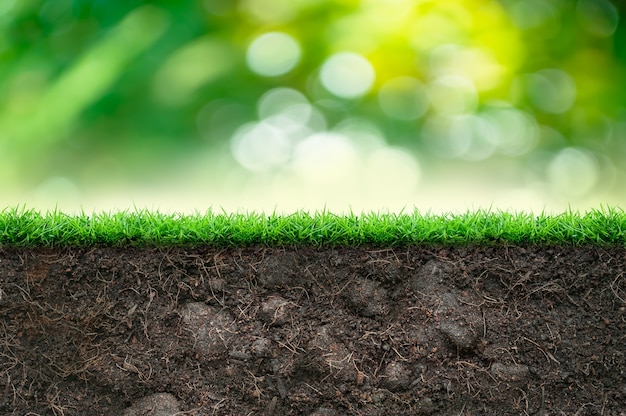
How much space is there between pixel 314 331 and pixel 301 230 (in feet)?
1.39

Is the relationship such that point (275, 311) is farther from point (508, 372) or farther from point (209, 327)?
point (508, 372)

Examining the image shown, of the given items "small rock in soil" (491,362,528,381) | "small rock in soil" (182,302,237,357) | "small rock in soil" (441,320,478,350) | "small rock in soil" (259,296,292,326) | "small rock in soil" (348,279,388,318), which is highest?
"small rock in soil" (182,302,237,357)

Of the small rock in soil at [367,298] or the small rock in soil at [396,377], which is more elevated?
the small rock in soil at [367,298]

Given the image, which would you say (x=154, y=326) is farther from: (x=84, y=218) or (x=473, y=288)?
(x=473, y=288)

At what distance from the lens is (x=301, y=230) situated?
2.56 m

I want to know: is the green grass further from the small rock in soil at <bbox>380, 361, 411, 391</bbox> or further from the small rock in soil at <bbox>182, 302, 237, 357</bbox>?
the small rock in soil at <bbox>380, 361, 411, 391</bbox>

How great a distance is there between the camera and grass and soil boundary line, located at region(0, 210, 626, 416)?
2.54 metres

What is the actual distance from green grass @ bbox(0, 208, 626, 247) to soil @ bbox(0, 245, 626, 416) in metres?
0.05

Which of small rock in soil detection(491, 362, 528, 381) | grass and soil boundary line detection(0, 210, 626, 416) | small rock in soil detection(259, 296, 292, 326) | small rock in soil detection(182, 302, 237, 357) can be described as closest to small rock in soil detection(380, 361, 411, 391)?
grass and soil boundary line detection(0, 210, 626, 416)

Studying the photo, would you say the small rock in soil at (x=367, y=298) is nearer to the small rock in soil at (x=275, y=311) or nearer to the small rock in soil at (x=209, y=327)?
the small rock in soil at (x=275, y=311)

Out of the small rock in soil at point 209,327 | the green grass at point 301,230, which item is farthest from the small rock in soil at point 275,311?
the green grass at point 301,230

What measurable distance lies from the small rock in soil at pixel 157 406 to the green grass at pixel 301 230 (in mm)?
643

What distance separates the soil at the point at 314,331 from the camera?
2.54 meters

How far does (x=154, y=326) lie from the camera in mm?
2566
